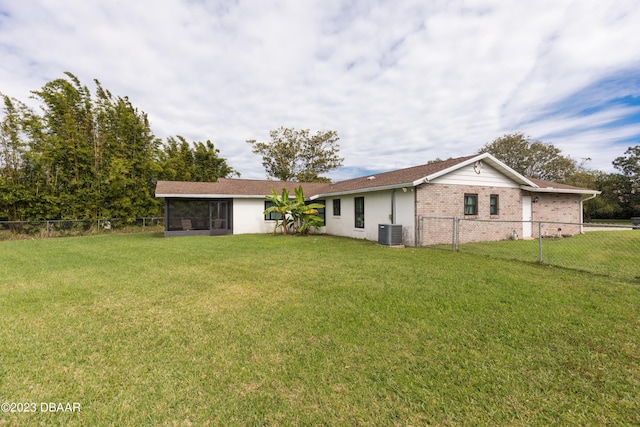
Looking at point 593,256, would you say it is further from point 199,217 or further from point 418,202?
point 199,217

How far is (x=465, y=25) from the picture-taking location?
8.16m

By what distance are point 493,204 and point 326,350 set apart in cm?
1240

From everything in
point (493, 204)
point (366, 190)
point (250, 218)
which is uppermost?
point (366, 190)

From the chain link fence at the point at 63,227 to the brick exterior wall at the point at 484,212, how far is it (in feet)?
59.5

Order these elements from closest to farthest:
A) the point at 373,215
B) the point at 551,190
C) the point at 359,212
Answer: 1. the point at 373,215
2. the point at 551,190
3. the point at 359,212

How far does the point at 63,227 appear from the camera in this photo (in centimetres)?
1581

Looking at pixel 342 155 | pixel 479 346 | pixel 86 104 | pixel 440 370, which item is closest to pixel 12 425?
pixel 440 370

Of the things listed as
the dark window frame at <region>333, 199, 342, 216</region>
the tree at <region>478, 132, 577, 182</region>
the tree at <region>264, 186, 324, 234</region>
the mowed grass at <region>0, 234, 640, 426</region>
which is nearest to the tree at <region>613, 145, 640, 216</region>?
the tree at <region>478, 132, 577, 182</region>

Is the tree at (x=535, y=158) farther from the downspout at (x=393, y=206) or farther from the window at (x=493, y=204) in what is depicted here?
the downspout at (x=393, y=206)

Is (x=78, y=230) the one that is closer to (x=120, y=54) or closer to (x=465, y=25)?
(x=120, y=54)

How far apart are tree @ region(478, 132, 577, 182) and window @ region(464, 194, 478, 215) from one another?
→ 25738 mm

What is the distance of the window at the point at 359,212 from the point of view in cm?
1342

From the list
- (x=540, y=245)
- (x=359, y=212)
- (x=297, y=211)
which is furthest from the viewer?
(x=297, y=211)

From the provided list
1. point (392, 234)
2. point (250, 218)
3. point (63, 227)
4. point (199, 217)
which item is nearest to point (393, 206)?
point (392, 234)
